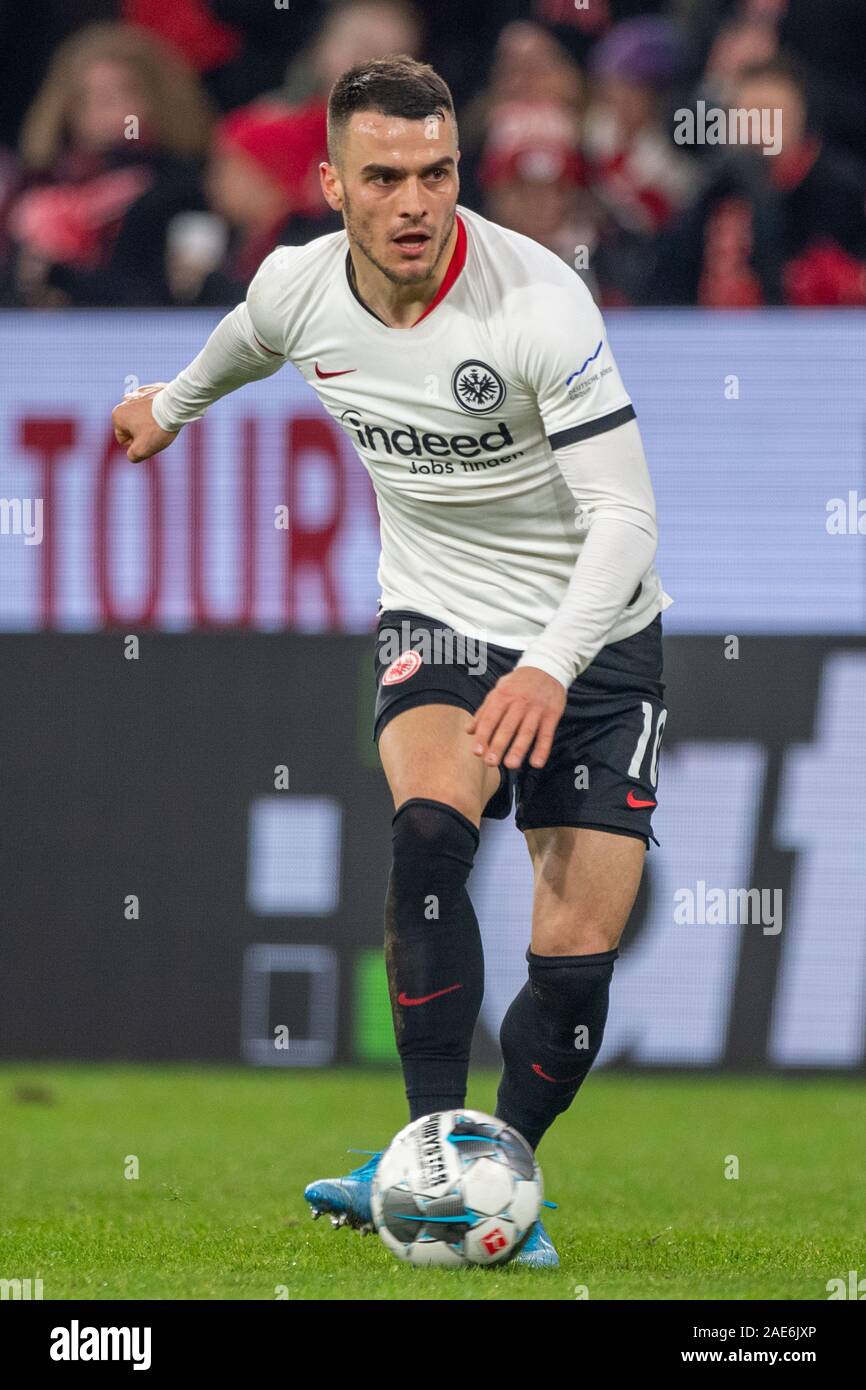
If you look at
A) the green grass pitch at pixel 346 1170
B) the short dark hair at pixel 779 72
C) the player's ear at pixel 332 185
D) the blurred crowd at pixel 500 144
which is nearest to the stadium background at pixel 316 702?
the blurred crowd at pixel 500 144

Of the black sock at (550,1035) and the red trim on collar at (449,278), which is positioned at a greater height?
the red trim on collar at (449,278)

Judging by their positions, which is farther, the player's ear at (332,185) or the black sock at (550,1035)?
the black sock at (550,1035)

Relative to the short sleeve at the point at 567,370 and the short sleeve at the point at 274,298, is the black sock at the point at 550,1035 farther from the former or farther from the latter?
the short sleeve at the point at 274,298

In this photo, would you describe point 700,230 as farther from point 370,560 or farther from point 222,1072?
point 222,1072

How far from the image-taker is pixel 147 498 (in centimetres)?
831

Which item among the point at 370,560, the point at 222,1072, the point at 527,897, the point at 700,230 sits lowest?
the point at 222,1072

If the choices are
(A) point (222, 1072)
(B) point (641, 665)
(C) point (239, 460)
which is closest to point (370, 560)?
(C) point (239, 460)

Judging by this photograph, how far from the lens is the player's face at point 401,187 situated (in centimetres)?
387

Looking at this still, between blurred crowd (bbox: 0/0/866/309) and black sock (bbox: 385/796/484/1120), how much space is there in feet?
15.9

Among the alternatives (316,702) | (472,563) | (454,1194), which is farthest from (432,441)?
(316,702)

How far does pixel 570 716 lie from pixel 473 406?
0.69 meters

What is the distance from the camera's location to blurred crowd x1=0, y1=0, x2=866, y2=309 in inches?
336

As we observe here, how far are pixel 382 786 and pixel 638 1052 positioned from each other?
58.5 inches

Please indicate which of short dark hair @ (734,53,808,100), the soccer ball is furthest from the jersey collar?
short dark hair @ (734,53,808,100)
